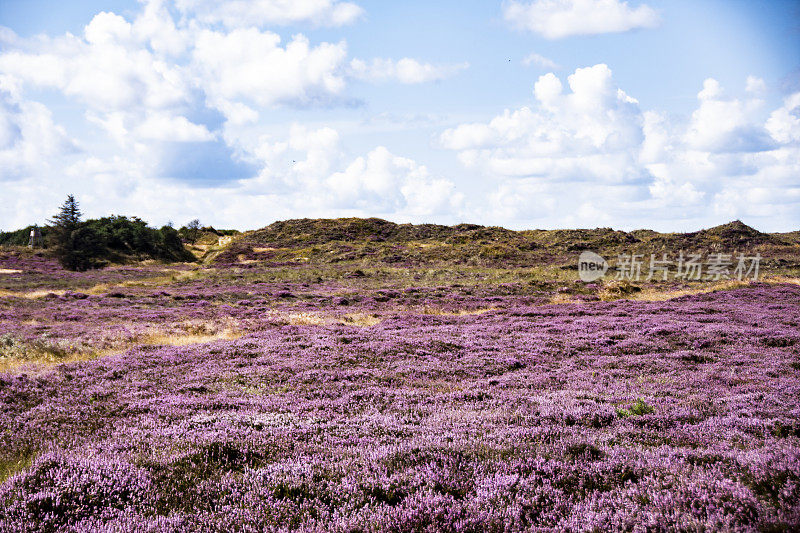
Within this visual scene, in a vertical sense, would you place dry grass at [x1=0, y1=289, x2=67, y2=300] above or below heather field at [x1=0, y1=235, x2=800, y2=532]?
below

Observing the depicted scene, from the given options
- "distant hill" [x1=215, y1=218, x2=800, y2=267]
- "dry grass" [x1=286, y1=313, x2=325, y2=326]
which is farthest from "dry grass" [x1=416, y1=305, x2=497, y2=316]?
"distant hill" [x1=215, y1=218, x2=800, y2=267]

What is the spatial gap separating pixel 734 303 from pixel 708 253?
47363 mm

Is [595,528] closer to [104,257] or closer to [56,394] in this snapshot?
[56,394]

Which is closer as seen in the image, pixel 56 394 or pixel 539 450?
pixel 539 450

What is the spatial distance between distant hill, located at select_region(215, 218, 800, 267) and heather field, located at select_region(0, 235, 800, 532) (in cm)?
4978

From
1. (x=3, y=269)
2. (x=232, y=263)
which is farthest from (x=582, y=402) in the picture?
(x=3, y=269)

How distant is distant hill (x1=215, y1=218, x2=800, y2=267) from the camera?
69.1 meters

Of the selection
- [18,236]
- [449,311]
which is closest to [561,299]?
[449,311]

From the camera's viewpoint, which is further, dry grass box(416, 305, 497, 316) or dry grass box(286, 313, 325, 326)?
dry grass box(416, 305, 497, 316)

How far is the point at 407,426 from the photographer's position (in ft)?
23.5

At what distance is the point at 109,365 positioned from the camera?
12.3 meters

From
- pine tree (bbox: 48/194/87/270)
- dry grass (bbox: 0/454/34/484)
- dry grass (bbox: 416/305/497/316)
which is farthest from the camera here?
pine tree (bbox: 48/194/87/270)

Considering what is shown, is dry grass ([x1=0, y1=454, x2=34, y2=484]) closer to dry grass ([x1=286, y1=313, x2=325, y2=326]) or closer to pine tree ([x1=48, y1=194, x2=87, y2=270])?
dry grass ([x1=286, y1=313, x2=325, y2=326])

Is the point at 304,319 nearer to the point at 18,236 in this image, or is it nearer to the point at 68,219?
the point at 68,219
